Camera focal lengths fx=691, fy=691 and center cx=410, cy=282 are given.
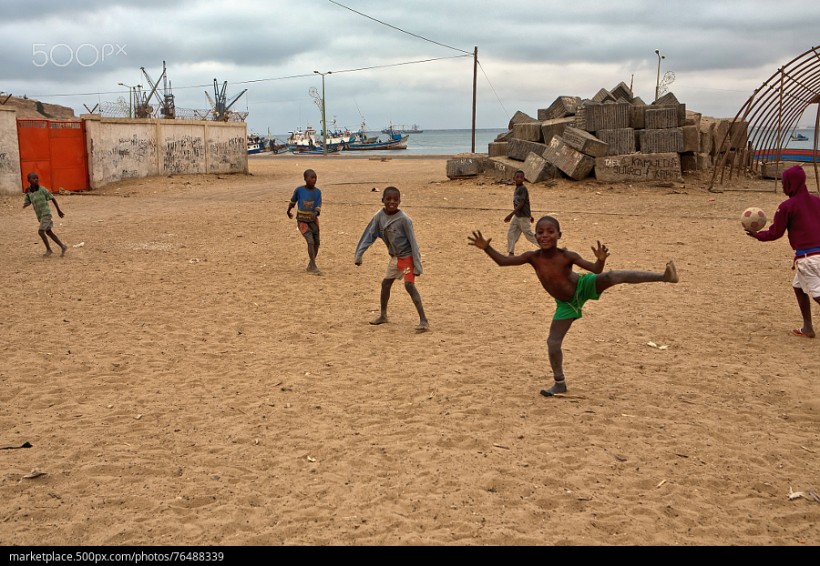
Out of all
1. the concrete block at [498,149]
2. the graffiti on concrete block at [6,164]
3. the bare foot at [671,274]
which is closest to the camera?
the bare foot at [671,274]

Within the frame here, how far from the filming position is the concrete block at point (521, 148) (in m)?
21.6

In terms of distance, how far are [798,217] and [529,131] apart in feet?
52.9

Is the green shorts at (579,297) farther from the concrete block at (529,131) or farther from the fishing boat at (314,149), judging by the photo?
the fishing boat at (314,149)

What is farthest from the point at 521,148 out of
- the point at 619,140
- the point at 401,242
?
the point at 401,242

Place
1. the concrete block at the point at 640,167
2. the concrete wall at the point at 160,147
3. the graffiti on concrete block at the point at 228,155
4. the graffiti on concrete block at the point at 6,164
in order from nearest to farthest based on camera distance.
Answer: the concrete block at the point at 640,167 → the graffiti on concrete block at the point at 6,164 → the concrete wall at the point at 160,147 → the graffiti on concrete block at the point at 228,155

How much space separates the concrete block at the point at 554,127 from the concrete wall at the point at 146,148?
13.1m

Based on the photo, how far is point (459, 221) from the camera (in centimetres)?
1500

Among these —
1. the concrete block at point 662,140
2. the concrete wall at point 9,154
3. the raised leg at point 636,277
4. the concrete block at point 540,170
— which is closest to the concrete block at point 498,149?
the concrete block at point 540,170

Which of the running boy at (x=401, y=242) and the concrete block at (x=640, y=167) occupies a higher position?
the concrete block at (x=640, y=167)

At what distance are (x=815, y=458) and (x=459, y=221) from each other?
11.3 meters

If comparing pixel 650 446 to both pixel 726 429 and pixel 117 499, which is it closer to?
pixel 726 429

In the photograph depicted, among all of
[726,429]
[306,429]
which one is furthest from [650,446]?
[306,429]

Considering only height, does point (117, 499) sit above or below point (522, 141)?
below
